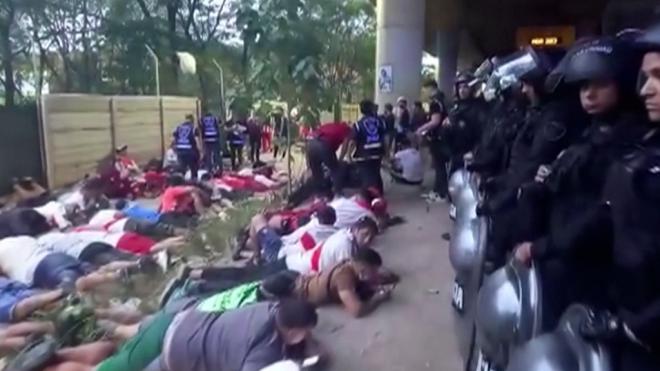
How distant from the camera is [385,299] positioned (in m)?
5.42

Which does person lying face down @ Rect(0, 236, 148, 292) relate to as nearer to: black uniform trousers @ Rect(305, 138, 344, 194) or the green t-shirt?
the green t-shirt

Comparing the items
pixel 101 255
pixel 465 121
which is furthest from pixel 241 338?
pixel 465 121

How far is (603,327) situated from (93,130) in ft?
45.5

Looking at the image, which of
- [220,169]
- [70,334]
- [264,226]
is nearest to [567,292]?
[70,334]

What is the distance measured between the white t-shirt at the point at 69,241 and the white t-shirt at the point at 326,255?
1.93 meters

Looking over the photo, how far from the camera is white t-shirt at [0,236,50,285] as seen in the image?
5.83 meters

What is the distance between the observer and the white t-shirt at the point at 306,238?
6.21 m

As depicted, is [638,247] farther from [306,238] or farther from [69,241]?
[69,241]

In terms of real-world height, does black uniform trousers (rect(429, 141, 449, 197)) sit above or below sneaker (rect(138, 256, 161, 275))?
above

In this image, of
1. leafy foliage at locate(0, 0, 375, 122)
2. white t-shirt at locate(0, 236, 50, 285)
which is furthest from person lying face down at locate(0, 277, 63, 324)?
leafy foliage at locate(0, 0, 375, 122)

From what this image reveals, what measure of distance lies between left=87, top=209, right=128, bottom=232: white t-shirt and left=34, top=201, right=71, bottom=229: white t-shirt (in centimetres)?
28

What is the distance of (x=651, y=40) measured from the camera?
2.11 metres

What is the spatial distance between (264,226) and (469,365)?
11.8 feet

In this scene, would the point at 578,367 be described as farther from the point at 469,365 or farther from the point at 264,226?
the point at 264,226
